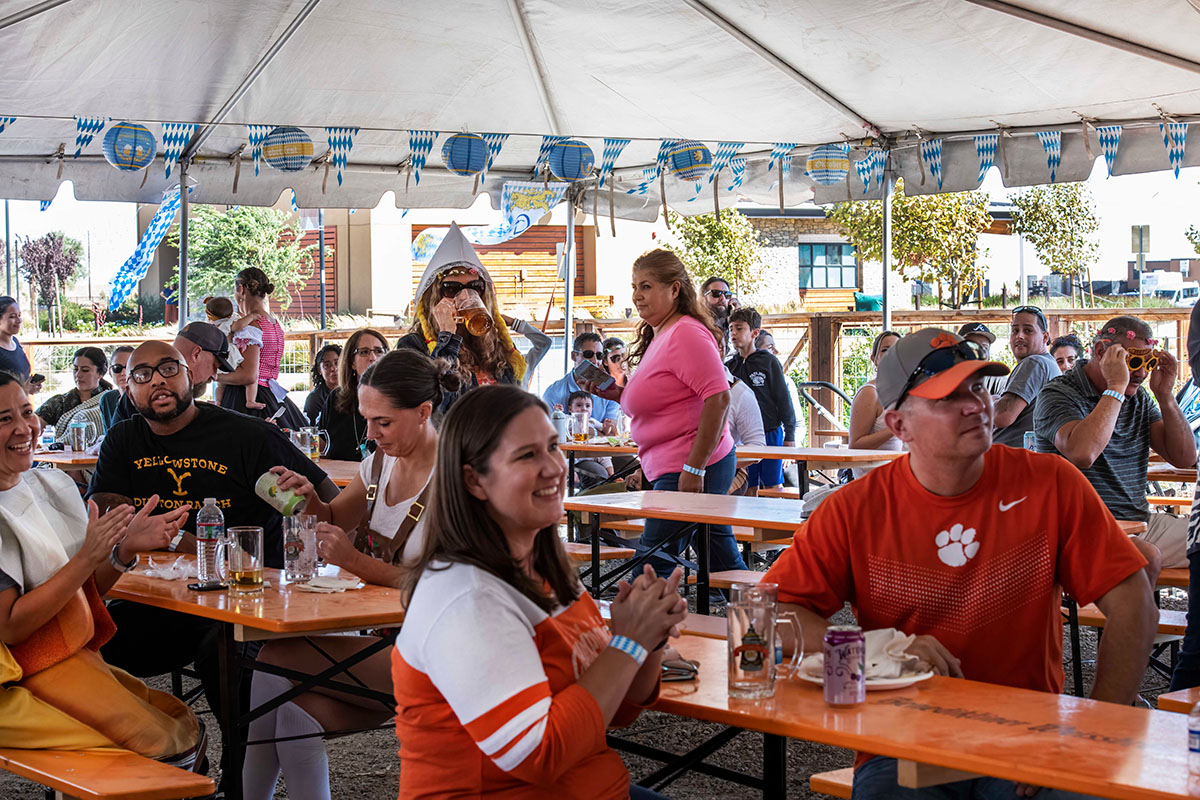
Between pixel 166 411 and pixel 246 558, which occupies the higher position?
pixel 166 411

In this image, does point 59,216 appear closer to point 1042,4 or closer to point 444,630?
point 1042,4

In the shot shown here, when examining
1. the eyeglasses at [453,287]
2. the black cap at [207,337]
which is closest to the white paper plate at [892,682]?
the eyeglasses at [453,287]

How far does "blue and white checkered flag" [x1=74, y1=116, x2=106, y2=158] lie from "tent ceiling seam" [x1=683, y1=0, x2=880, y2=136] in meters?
3.83

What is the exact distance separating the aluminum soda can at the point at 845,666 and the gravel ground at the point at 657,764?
7.11ft

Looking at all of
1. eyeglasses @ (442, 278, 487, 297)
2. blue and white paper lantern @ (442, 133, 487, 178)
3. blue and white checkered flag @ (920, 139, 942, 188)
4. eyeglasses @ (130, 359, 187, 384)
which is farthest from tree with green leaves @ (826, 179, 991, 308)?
eyeglasses @ (130, 359, 187, 384)

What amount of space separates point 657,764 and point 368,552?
157cm

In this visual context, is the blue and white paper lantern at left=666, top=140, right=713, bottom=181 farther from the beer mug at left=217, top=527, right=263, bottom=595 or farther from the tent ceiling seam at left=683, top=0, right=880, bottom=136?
the beer mug at left=217, top=527, right=263, bottom=595

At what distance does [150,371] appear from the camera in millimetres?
4145

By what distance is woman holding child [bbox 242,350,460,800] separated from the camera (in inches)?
135

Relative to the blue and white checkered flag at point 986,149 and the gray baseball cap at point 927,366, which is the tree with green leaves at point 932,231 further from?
the gray baseball cap at point 927,366

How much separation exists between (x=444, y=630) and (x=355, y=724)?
1735mm

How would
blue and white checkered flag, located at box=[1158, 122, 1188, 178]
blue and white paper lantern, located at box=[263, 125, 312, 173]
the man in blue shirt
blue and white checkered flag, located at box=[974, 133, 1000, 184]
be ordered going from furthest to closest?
the man in blue shirt
blue and white paper lantern, located at box=[263, 125, 312, 173]
blue and white checkered flag, located at box=[974, 133, 1000, 184]
blue and white checkered flag, located at box=[1158, 122, 1188, 178]

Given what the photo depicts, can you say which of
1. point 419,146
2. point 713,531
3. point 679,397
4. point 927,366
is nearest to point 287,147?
point 419,146

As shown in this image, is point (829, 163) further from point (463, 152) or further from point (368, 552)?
point (368, 552)
